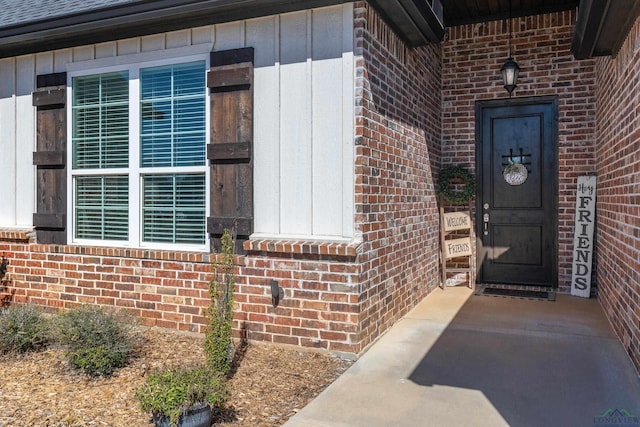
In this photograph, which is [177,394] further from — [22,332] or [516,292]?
[516,292]

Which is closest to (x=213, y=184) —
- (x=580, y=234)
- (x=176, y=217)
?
(x=176, y=217)

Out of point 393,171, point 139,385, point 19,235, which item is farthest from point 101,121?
point 393,171

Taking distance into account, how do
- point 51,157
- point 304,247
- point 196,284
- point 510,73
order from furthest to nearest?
1. point 510,73
2. point 51,157
3. point 196,284
4. point 304,247

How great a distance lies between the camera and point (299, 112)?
4066mm

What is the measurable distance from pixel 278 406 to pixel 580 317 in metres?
3.47

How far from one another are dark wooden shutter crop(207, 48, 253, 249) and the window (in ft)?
0.60

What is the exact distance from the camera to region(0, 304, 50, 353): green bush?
3.98 m

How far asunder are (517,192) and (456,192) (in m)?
0.77

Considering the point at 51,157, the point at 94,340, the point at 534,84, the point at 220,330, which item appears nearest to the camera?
the point at 220,330

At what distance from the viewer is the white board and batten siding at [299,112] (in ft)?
12.8

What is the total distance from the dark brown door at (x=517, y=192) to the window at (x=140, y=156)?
385 centimetres

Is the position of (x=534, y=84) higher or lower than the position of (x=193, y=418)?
higher

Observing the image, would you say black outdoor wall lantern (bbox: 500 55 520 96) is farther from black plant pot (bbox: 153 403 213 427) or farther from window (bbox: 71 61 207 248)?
black plant pot (bbox: 153 403 213 427)

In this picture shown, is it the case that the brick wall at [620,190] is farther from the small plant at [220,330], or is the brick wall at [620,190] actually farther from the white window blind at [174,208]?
the white window blind at [174,208]
